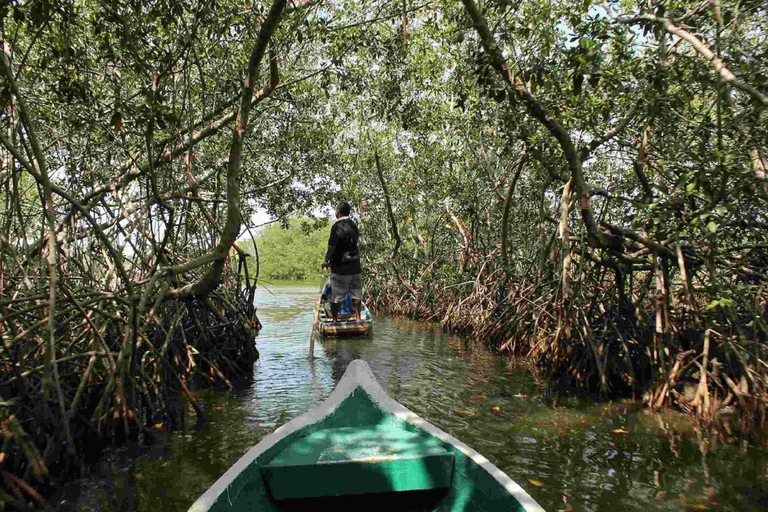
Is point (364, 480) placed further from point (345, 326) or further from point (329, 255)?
point (345, 326)

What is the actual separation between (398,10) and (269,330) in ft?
25.4

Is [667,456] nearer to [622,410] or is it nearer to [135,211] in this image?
[622,410]

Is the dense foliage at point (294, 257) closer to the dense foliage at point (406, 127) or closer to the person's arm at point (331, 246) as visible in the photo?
the dense foliage at point (406, 127)

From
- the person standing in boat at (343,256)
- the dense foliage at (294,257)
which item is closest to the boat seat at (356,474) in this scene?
the person standing in boat at (343,256)

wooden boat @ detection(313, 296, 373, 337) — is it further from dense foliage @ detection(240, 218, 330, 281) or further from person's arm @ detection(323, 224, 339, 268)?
dense foliage @ detection(240, 218, 330, 281)

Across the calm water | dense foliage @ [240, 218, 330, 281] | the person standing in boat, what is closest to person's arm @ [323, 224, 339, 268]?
the person standing in boat

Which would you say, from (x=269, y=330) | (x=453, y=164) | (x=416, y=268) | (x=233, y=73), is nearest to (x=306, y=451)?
(x=233, y=73)

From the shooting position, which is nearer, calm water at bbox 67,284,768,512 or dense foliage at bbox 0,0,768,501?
calm water at bbox 67,284,768,512

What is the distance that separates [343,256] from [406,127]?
87.9 inches

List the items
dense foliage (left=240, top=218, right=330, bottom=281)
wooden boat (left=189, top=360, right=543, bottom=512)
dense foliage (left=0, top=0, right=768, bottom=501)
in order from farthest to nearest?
dense foliage (left=240, top=218, right=330, bottom=281) → dense foliage (left=0, top=0, right=768, bottom=501) → wooden boat (left=189, top=360, right=543, bottom=512)

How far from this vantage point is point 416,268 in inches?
635

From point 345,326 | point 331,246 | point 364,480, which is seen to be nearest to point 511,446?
point 364,480

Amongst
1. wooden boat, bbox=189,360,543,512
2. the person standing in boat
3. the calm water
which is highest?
the person standing in boat

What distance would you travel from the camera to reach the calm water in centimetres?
324
